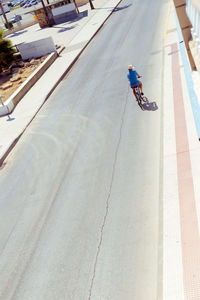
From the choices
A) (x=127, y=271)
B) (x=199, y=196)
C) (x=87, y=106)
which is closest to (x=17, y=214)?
(x=127, y=271)

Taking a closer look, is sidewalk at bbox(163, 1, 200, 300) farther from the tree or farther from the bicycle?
the tree

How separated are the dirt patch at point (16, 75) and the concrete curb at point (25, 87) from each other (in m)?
1.12

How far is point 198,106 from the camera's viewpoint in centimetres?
874

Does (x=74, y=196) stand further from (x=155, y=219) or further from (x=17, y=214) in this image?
(x=155, y=219)

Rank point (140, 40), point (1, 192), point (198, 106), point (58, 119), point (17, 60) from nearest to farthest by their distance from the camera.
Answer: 1. point (198, 106)
2. point (1, 192)
3. point (58, 119)
4. point (140, 40)
5. point (17, 60)

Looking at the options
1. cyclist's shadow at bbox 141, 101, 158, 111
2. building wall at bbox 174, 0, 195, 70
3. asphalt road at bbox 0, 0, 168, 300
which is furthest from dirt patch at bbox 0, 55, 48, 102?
building wall at bbox 174, 0, 195, 70

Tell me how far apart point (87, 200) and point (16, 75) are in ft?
64.3

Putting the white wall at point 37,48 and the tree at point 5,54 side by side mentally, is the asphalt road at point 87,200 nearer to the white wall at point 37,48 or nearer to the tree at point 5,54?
the tree at point 5,54

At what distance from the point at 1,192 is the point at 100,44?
755 inches

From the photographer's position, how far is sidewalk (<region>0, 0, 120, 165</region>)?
675 inches

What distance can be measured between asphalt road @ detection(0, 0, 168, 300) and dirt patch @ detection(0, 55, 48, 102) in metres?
7.14

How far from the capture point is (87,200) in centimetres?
974

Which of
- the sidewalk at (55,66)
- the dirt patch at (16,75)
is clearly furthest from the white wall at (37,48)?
the sidewalk at (55,66)

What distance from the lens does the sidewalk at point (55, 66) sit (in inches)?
675
